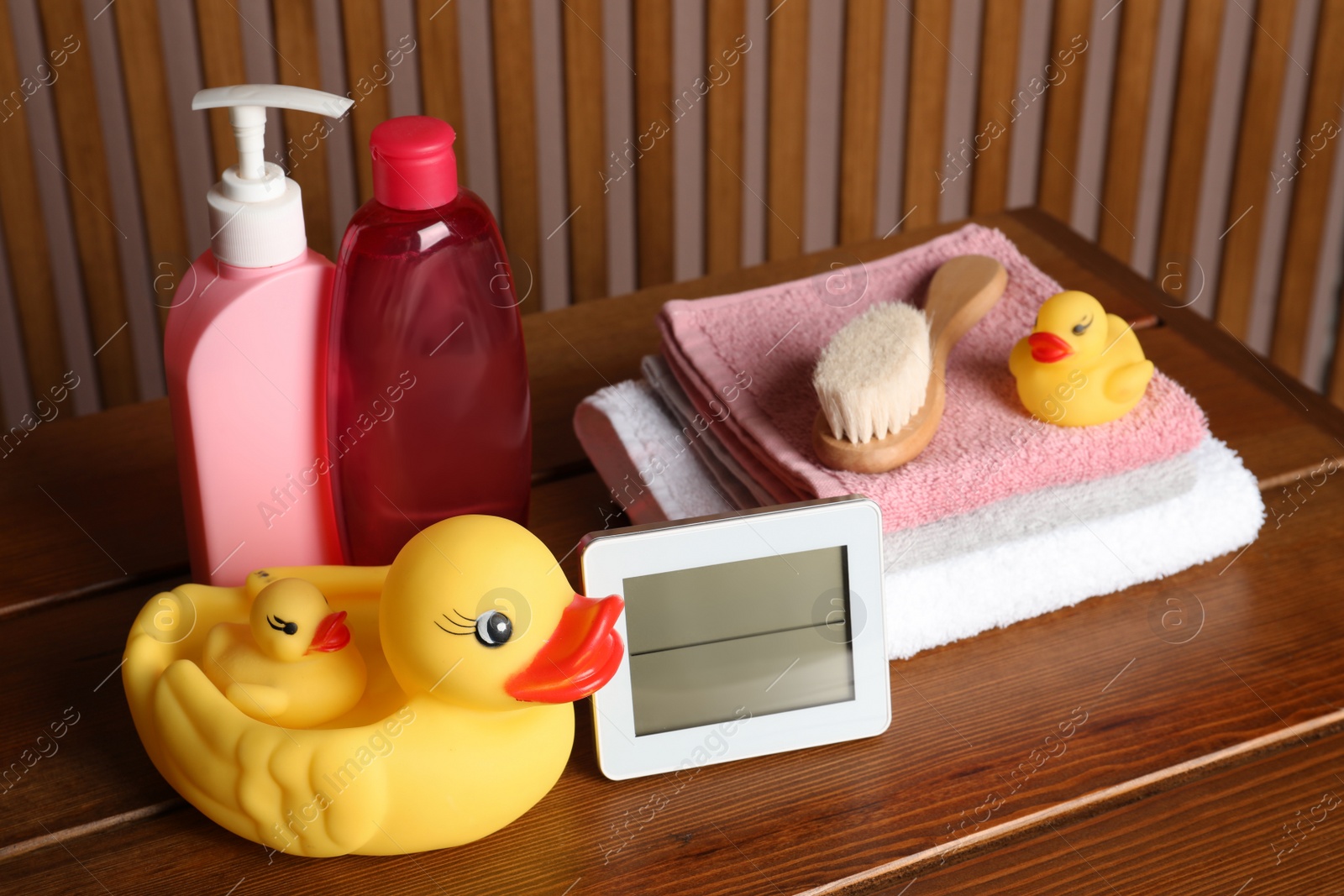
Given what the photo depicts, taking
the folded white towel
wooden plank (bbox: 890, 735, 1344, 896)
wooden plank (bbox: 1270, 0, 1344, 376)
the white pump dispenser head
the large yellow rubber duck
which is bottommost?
wooden plank (bbox: 1270, 0, 1344, 376)

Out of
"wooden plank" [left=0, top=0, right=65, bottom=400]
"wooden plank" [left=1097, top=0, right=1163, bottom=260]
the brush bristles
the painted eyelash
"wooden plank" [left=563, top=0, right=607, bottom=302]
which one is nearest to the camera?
the painted eyelash

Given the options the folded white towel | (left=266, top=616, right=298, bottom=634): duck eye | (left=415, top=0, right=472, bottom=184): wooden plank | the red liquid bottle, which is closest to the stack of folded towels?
the folded white towel

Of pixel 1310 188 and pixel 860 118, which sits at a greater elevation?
pixel 860 118

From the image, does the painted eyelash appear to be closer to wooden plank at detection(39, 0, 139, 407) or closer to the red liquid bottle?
the red liquid bottle

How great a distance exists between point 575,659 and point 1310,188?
152cm

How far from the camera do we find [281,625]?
0.50 metres

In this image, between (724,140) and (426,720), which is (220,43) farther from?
(426,720)

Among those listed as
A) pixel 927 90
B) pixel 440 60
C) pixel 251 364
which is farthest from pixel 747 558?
pixel 927 90

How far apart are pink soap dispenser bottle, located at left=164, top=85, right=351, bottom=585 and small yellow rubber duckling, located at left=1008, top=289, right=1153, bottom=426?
37 centimetres

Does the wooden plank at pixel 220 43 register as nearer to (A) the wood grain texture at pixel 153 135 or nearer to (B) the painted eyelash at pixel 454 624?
(A) the wood grain texture at pixel 153 135

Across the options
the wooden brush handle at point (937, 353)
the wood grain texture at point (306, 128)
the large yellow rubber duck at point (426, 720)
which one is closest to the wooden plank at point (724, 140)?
the wood grain texture at point (306, 128)

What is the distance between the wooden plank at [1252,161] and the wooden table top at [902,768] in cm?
101

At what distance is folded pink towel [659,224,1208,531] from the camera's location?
64 centimetres

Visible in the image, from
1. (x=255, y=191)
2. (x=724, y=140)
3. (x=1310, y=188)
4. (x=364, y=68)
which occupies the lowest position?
(x=1310, y=188)
